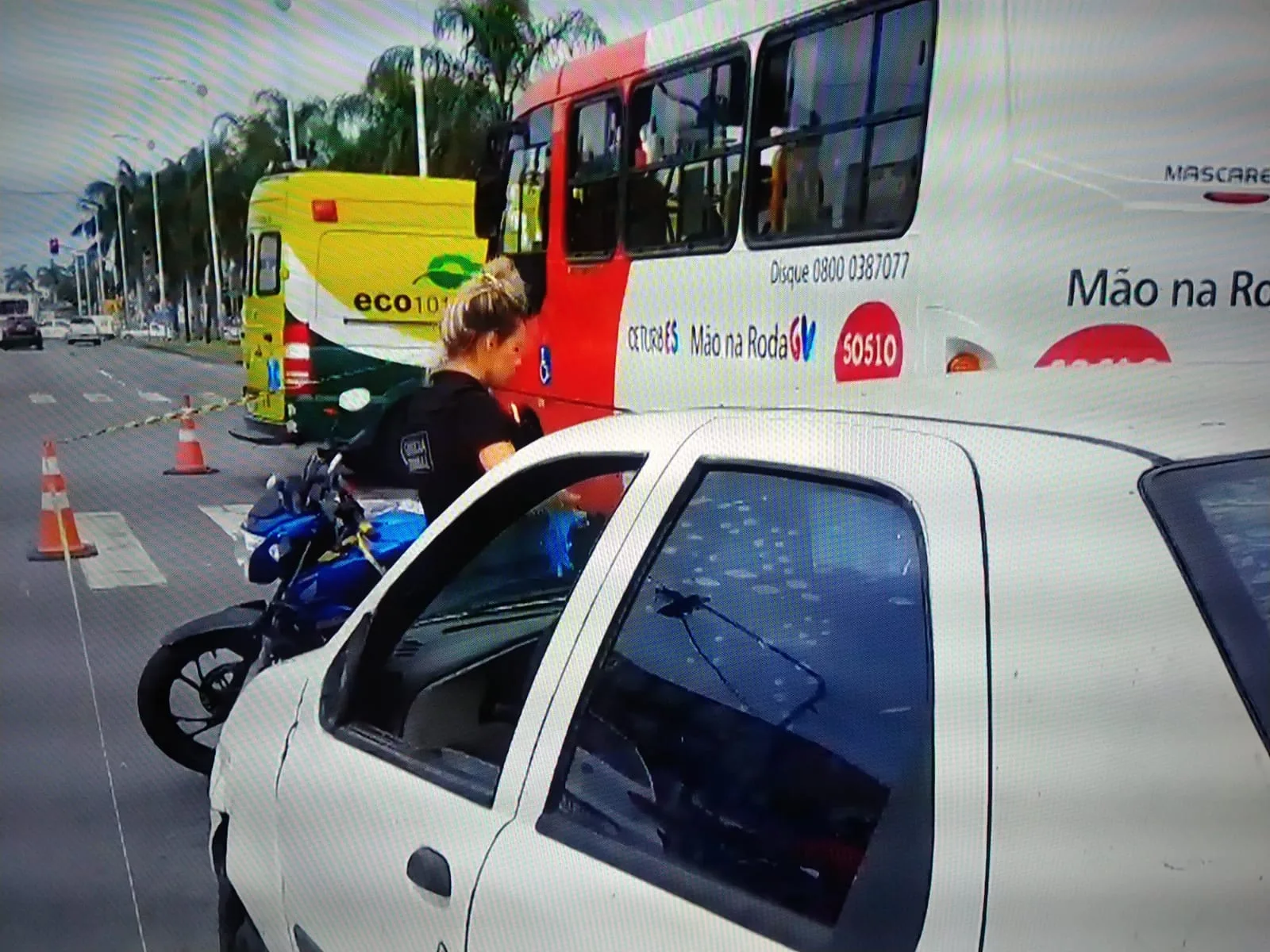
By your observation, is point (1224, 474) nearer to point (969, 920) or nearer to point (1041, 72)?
point (969, 920)

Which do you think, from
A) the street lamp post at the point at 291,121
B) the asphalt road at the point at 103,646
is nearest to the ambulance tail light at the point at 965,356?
the street lamp post at the point at 291,121

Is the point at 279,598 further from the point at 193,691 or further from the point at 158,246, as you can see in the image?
the point at 158,246

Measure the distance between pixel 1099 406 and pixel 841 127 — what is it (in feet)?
9.00

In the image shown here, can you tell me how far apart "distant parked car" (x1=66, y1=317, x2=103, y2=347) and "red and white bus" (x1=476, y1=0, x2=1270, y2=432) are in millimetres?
1850

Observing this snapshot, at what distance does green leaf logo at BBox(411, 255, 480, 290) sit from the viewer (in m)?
5.68

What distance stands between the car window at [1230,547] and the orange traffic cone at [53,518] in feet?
10.2

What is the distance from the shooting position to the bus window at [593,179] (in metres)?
4.97

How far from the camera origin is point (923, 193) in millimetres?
3340

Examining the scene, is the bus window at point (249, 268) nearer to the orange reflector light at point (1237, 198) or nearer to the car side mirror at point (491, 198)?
the car side mirror at point (491, 198)

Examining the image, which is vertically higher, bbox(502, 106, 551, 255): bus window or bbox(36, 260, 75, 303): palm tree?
bbox(502, 106, 551, 255): bus window

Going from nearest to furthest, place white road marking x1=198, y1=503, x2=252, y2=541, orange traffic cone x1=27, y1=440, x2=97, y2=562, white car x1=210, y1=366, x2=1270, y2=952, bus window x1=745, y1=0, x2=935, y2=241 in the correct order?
white car x1=210, y1=366, x2=1270, y2=952
bus window x1=745, y1=0, x2=935, y2=241
orange traffic cone x1=27, y1=440, x2=97, y2=562
white road marking x1=198, y1=503, x2=252, y2=541

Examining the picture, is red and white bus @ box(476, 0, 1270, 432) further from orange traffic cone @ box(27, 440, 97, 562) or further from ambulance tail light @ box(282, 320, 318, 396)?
orange traffic cone @ box(27, 440, 97, 562)

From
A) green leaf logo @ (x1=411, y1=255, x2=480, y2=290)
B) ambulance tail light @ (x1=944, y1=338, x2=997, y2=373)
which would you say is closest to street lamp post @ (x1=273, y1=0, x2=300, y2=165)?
ambulance tail light @ (x1=944, y1=338, x2=997, y2=373)

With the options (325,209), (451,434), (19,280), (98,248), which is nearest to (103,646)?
(98,248)
